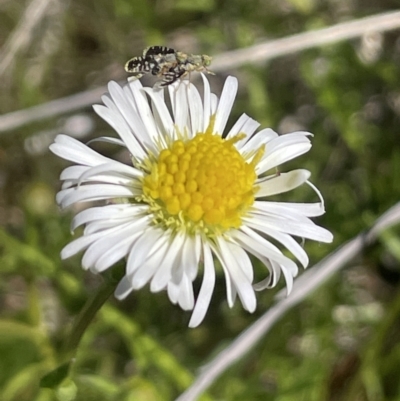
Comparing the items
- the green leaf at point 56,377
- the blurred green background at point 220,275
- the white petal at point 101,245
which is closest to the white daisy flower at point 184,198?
the white petal at point 101,245

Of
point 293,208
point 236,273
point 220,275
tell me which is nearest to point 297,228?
point 293,208

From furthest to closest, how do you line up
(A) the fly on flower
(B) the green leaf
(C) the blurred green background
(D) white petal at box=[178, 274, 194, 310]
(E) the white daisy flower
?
(C) the blurred green background → (A) the fly on flower → (B) the green leaf → (E) the white daisy flower → (D) white petal at box=[178, 274, 194, 310]

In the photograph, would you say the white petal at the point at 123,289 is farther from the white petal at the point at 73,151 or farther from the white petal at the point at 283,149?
the white petal at the point at 283,149

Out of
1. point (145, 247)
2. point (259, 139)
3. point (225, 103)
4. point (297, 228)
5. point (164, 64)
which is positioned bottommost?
point (297, 228)

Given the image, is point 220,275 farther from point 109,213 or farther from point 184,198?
point 109,213

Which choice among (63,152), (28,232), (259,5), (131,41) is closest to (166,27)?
(131,41)

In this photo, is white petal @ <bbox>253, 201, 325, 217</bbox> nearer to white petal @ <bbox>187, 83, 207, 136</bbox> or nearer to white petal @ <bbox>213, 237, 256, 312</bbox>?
white petal @ <bbox>213, 237, 256, 312</bbox>

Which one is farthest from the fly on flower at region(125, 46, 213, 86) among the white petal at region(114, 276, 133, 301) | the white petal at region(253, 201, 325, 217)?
the white petal at region(114, 276, 133, 301)
